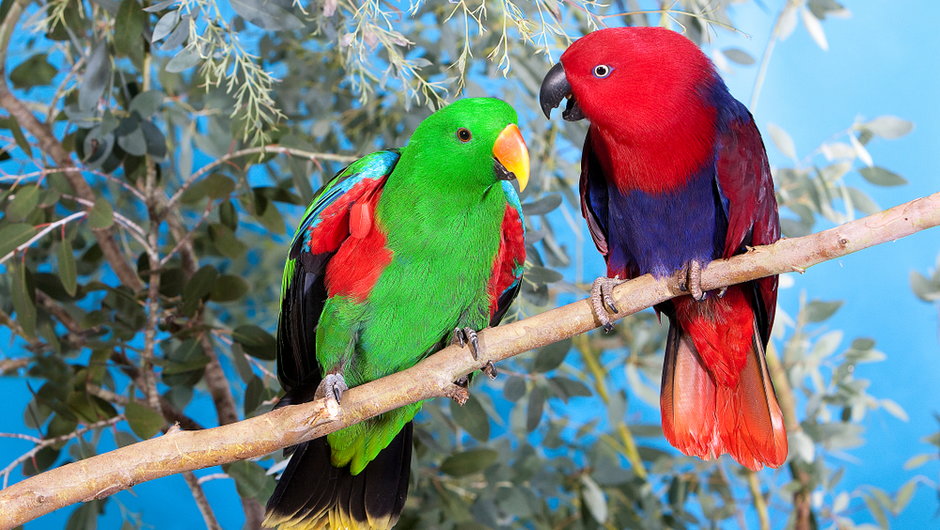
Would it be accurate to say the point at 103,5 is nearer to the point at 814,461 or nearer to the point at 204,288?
the point at 204,288

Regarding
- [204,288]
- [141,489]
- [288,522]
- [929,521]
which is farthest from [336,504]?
[929,521]

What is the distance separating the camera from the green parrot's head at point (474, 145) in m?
1.07

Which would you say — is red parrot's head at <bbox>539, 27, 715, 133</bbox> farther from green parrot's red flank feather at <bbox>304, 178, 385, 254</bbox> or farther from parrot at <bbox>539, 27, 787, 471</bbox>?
green parrot's red flank feather at <bbox>304, 178, 385, 254</bbox>

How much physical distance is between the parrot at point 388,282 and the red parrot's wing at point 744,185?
30 cm

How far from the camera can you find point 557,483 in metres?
1.93

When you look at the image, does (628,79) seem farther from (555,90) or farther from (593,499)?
(593,499)

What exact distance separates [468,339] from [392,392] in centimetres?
13

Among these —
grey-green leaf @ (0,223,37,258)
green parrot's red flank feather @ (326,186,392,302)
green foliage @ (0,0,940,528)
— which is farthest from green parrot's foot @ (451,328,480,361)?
grey-green leaf @ (0,223,37,258)

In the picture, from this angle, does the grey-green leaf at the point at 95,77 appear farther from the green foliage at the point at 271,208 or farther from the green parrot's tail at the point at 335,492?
the green parrot's tail at the point at 335,492

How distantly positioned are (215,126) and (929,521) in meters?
2.28

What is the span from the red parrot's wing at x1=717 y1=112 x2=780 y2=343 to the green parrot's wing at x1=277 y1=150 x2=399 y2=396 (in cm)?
48

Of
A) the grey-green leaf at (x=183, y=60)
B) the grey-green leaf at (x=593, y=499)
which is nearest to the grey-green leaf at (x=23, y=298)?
the grey-green leaf at (x=183, y=60)

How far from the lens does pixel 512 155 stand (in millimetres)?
1063

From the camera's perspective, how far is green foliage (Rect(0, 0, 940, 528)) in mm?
1375
